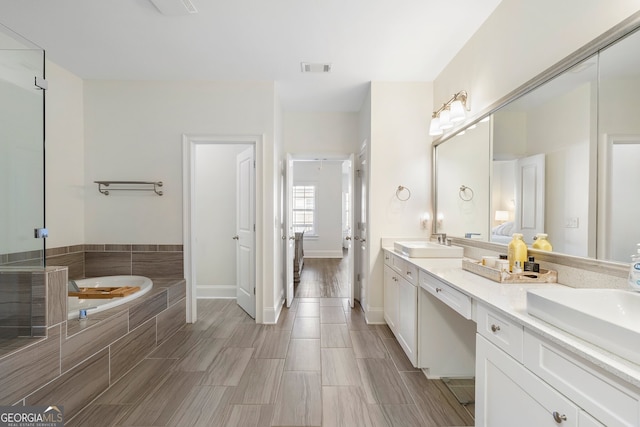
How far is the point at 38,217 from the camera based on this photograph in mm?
1868

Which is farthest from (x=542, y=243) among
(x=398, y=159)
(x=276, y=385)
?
(x=276, y=385)

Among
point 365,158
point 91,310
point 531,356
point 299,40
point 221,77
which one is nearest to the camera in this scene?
point 531,356

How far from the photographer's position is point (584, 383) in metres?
0.86

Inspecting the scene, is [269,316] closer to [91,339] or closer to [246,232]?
[246,232]

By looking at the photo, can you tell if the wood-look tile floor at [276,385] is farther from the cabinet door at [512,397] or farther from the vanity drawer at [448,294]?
the vanity drawer at [448,294]

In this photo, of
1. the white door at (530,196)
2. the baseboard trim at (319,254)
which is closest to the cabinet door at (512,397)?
the white door at (530,196)

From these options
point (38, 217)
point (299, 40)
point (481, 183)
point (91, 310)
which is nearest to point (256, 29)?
point (299, 40)

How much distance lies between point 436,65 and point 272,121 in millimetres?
1768

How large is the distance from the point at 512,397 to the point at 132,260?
3.52 m

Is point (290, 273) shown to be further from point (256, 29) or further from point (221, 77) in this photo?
point (256, 29)

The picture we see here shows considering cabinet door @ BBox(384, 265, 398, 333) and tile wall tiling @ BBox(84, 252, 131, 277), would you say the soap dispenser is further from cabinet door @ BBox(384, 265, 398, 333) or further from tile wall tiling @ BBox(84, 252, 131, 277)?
tile wall tiling @ BBox(84, 252, 131, 277)

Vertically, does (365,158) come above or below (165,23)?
below

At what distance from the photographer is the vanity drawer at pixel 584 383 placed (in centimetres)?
75

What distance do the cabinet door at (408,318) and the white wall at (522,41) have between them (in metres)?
1.58
